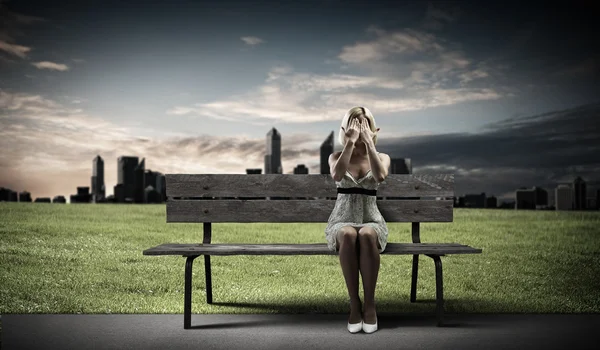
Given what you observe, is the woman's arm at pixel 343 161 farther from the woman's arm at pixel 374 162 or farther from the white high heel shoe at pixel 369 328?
the white high heel shoe at pixel 369 328

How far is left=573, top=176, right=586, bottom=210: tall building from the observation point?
24000 millimetres

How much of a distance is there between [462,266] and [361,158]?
4.08m

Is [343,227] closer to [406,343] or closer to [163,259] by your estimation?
[406,343]

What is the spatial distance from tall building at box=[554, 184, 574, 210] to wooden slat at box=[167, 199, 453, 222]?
63.5ft

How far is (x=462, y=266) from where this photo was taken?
870 centimetres

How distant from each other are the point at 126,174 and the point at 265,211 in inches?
756

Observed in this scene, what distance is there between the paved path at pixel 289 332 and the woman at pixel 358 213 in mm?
338

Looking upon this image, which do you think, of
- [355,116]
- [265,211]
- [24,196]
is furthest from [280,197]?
[24,196]

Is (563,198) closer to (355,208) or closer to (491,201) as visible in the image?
(491,201)

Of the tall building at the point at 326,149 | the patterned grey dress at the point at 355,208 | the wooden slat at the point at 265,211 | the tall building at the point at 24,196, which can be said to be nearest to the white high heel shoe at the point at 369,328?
the patterned grey dress at the point at 355,208

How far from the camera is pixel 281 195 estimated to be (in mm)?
5980

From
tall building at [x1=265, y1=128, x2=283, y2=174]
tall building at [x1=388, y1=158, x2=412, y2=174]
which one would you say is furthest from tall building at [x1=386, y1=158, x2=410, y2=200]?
tall building at [x1=265, y1=128, x2=283, y2=174]

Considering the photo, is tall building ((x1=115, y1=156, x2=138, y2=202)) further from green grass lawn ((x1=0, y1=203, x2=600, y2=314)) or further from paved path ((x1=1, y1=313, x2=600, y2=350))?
paved path ((x1=1, y1=313, x2=600, y2=350))

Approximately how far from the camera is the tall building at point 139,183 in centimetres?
2233
